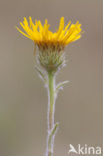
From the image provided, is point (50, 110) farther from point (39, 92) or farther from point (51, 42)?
point (39, 92)

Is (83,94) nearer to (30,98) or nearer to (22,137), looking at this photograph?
(30,98)

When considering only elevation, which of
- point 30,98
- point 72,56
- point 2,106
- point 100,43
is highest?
point 100,43

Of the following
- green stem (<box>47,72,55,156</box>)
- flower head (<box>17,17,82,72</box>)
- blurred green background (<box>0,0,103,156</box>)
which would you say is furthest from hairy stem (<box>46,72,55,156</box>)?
blurred green background (<box>0,0,103,156</box>)

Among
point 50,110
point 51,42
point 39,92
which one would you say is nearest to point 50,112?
point 50,110

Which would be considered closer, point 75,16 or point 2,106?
point 2,106

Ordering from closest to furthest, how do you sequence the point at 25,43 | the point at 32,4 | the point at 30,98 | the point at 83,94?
the point at 30,98 < the point at 83,94 < the point at 25,43 < the point at 32,4

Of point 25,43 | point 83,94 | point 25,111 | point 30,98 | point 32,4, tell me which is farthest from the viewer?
point 32,4

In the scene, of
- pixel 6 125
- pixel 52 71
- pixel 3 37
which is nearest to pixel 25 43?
pixel 3 37
